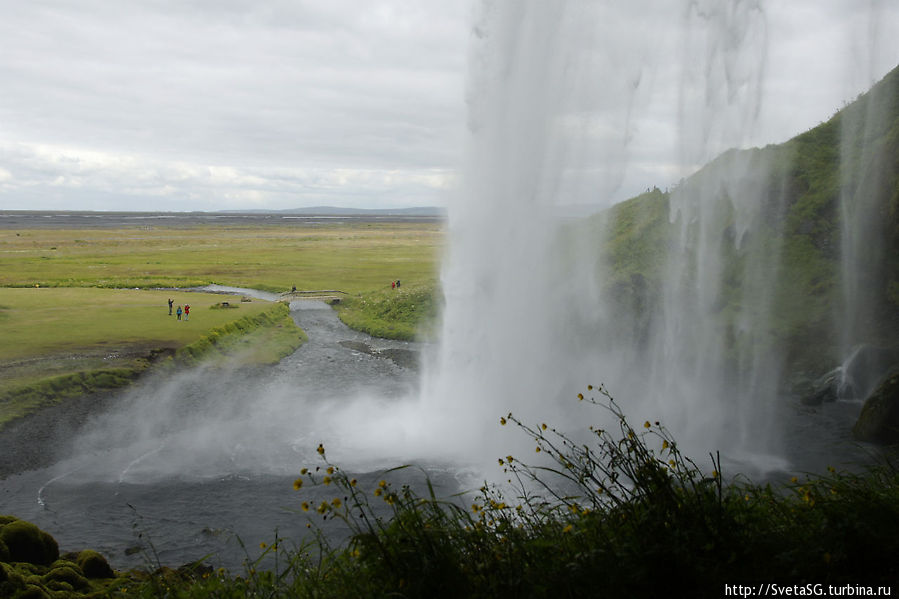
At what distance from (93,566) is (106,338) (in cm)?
2600

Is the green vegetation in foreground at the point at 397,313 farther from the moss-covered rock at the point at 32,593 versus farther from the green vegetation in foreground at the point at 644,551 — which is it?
the green vegetation in foreground at the point at 644,551

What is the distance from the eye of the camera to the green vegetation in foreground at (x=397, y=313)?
44406mm

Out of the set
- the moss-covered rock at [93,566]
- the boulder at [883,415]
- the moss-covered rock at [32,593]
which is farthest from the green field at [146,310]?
the boulder at [883,415]

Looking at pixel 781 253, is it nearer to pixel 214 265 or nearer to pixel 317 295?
pixel 317 295

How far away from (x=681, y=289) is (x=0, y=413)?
107 ft

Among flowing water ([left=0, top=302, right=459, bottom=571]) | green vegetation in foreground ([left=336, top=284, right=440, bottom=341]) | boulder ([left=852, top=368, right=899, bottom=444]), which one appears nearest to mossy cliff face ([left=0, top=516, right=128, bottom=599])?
flowing water ([left=0, top=302, right=459, bottom=571])

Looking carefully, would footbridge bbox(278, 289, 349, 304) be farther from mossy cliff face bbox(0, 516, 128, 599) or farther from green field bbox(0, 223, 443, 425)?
mossy cliff face bbox(0, 516, 128, 599)

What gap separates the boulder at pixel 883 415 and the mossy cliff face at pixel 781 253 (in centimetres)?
778

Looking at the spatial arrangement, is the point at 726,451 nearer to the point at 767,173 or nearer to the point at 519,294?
the point at 519,294

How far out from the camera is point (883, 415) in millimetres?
20047

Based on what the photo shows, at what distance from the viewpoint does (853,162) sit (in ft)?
134

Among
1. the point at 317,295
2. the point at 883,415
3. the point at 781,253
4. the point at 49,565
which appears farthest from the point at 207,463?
the point at 317,295

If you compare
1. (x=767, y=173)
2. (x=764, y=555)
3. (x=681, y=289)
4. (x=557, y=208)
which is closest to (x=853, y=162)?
(x=767, y=173)

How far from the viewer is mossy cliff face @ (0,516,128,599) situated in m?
11.5
